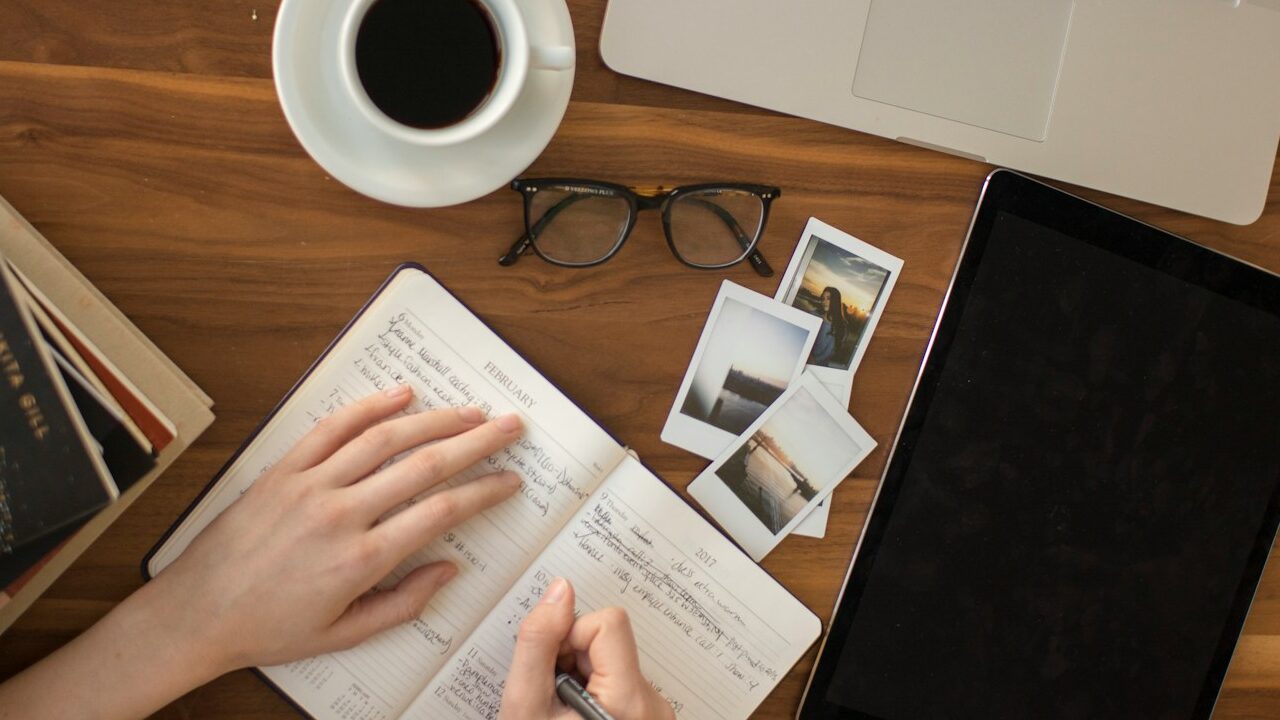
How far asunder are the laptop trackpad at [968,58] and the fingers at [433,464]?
432 millimetres

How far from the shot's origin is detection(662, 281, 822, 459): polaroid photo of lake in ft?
2.45

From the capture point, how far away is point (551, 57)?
0.58m

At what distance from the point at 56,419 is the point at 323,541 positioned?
0.20 metres

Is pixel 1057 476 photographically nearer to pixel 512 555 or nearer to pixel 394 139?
pixel 512 555

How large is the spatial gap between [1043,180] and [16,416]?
2.81ft

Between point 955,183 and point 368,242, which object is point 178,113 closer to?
point 368,242

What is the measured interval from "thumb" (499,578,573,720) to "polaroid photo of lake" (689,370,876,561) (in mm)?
175

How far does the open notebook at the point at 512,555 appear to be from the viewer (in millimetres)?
696

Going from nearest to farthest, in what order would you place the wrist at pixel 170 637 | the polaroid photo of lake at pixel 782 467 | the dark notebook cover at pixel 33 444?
1. the dark notebook cover at pixel 33 444
2. the wrist at pixel 170 637
3. the polaroid photo of lake at pixel 782 467

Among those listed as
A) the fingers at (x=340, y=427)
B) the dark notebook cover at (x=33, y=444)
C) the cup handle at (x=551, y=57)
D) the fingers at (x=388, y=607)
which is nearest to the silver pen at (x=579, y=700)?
the fingers at (x=388, y=607)

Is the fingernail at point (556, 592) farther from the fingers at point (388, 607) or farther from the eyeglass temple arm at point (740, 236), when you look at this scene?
the eyeglass temple arm at point (740, 236)

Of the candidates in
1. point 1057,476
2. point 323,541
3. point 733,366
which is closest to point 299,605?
point 323,541

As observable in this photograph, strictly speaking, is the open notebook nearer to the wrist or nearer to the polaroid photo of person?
the wrist

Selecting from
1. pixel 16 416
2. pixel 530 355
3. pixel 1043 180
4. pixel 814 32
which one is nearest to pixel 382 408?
pixel 530 355
